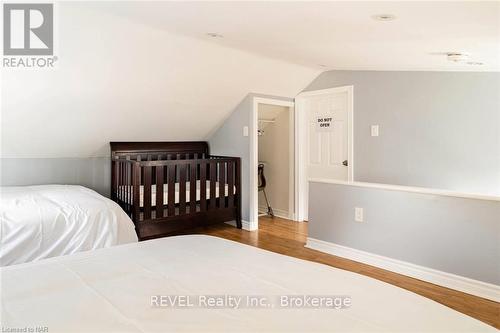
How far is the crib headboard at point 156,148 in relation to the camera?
452cm

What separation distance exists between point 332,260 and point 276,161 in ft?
7.52

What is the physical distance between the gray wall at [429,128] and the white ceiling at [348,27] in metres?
0.32

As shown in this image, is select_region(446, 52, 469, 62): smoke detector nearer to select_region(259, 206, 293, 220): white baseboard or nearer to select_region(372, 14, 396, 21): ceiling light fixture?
select_region(372, 14, 396, 21): ceiling light fixture

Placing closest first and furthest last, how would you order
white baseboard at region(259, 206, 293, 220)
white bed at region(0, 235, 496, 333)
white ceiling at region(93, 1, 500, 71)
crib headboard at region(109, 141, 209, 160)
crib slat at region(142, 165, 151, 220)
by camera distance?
white bed at region(0, 235, 496, 333)
white ceiling at region(93, 1, 500, 71)
crib slat at region(142, 165, 151, 220)
crib headboard at region(109, 141, 209, 160)
white baseboard at region(259, 206, 293, 220)

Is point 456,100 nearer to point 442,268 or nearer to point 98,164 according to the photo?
point 442,268

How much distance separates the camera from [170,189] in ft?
13.2

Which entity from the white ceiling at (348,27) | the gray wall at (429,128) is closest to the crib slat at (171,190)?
the white ceiling at (348,27)

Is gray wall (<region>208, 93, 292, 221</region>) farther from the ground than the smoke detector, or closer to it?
closer to it

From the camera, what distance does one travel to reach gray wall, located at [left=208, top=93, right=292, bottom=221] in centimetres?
465

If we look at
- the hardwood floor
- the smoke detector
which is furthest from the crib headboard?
the smoke detector

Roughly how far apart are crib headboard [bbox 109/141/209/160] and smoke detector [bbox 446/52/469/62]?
3438mm

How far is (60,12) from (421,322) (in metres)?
2.82

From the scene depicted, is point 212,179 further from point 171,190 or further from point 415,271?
point 415,271

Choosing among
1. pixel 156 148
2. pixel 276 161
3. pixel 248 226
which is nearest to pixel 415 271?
pixel 248 226
